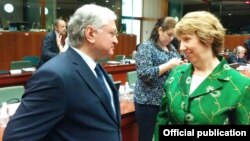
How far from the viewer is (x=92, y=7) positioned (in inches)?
57.4

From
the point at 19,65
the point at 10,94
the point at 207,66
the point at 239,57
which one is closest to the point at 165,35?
the point at 207,66

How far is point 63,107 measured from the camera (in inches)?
49.8

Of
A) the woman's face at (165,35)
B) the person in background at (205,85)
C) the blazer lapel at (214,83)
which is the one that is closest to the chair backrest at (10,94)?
the woman's face at (165,35)

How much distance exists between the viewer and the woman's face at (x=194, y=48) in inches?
68.4

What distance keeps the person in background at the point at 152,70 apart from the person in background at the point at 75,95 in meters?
1.19

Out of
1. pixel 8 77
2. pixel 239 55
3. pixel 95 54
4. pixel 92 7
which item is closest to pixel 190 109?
pixel 95 54

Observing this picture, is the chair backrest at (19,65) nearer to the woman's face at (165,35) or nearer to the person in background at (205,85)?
the woman's face at (165,35)

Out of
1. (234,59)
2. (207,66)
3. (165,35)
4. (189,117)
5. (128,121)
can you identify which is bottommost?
(128,121)

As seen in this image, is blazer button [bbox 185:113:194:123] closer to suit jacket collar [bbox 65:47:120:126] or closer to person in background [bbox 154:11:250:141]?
person in background [bbox 154:11:250:141]

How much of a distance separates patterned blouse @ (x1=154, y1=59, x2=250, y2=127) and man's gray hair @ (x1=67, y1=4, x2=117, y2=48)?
0.57m

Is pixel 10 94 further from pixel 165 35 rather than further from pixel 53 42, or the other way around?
pixel 53 42

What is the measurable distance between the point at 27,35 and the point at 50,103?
8080mm

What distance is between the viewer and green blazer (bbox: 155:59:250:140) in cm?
164

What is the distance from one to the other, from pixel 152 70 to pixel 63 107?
1.48 m
